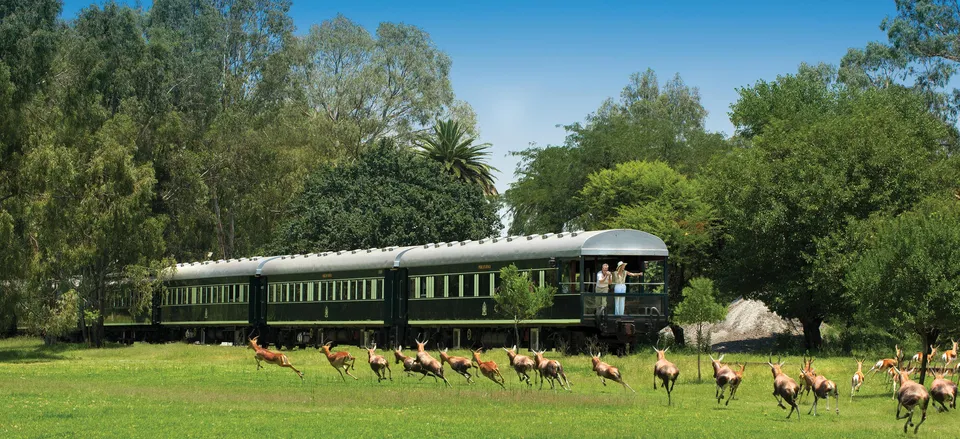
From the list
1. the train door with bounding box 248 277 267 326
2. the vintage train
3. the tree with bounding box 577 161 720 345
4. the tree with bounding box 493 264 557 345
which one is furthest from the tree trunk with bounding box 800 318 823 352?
the train door with bounding box 248 277 267 326

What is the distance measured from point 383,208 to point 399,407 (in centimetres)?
4993

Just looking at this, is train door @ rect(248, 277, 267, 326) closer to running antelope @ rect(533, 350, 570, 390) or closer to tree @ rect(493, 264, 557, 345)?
tree @ rect(493, 264, 557, 345)

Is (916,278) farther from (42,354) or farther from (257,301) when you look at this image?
(257,301)

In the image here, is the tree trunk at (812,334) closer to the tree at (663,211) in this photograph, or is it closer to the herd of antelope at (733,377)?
the tree at (663,211)

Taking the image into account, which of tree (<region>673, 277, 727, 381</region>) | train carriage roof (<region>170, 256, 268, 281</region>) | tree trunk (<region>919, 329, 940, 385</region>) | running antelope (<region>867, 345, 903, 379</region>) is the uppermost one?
train carriage roof (<region>170, 256, 268, 281</region>)

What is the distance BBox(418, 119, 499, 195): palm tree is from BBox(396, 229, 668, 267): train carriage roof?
55134 millimetres

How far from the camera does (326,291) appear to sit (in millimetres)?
51562

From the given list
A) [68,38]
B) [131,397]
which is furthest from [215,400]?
[68,38]

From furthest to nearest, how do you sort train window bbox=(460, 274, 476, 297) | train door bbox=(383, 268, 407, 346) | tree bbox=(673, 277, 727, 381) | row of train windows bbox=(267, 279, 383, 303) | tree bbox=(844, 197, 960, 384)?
row of train windows bbox=(267, 279, 383, 303), train door bbox=(383, 268, 407, 346), train window bbox=(460, 274, 476, 297), tree bbox=(673, 277, 727, 381), tree bbox=(844, 197, 960, 384)

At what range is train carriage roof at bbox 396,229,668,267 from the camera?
3966cm

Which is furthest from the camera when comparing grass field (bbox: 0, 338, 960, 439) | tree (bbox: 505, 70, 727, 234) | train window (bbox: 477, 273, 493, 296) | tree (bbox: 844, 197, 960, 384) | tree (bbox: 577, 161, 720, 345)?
tree (bbox: 505, 70, 727, 234)

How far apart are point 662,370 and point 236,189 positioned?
5705 cm

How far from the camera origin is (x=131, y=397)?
85.2 feet

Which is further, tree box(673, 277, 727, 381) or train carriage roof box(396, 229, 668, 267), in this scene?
train carriage roof box(396, 229, 668, 267)
